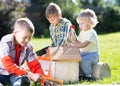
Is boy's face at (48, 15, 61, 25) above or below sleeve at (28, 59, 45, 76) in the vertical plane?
above

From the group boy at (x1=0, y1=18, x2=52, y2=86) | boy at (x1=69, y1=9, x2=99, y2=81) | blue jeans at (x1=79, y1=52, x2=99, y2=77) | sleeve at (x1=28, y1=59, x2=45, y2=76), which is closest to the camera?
boy at (x1=0, y1=18, x2=52, y2=86)

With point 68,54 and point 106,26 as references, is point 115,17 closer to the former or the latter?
point 106,26

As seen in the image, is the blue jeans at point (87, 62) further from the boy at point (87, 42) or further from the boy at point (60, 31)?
the boy at point (60, 31)

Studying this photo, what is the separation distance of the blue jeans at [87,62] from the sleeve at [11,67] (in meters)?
1.47

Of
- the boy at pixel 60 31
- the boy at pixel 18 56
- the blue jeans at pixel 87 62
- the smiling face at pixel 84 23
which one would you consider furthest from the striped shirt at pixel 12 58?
the smiling face at pixel 84 23

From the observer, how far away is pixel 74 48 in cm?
627

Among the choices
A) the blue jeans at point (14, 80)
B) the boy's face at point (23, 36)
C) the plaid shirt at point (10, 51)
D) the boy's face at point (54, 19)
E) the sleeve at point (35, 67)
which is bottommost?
the blue jeans at point (14, 80)

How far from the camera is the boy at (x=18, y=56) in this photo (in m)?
5.18

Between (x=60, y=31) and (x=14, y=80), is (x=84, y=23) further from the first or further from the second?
(x=14, y=80)

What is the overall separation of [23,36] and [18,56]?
16.1 inches

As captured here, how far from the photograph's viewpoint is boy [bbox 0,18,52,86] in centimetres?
518

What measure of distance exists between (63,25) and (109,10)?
26.5m

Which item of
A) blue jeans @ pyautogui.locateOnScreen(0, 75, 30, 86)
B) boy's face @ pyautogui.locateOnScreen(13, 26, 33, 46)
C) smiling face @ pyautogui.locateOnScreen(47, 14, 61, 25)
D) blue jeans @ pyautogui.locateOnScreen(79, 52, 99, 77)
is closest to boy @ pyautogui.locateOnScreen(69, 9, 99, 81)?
blue jeans @ pyautogui.locateOnScreen(79, 52, 99, 77)

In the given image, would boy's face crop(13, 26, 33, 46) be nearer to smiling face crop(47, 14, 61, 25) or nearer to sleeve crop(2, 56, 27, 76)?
sleeve crop(2, 56, 27, 76)
